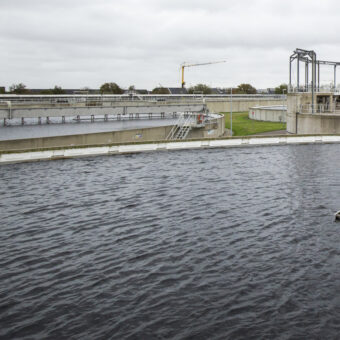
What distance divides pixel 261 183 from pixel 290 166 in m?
6.67

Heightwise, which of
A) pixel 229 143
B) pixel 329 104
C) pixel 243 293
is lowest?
pixel 243 293

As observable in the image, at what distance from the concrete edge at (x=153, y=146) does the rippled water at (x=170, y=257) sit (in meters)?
7.72

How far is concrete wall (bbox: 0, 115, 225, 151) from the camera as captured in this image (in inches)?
1694

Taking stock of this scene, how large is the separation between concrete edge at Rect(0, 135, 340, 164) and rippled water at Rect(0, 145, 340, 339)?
304 inches

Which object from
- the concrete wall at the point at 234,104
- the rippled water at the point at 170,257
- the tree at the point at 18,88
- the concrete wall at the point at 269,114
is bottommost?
the rippled water at the point at 170,257

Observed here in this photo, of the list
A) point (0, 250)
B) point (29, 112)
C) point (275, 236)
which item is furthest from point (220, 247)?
point (29, 112)

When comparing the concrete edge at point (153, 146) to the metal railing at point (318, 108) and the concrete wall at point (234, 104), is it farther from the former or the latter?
the concrete wall at point (234, 104)

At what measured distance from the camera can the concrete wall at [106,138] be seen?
141 feet

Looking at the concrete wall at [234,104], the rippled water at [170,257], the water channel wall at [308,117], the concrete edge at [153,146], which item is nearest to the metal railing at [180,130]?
the water channel wall at [308,117]

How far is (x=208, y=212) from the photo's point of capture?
2159 centimetres

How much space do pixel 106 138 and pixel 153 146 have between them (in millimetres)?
10096

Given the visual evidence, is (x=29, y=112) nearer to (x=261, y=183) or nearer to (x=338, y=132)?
(x=338, y=132)

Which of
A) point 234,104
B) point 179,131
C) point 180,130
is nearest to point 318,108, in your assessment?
point 180,130

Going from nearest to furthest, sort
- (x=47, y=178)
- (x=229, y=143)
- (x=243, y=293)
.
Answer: (x=243, y=293)
(x=47, y=178)
(x=229, y=143)
